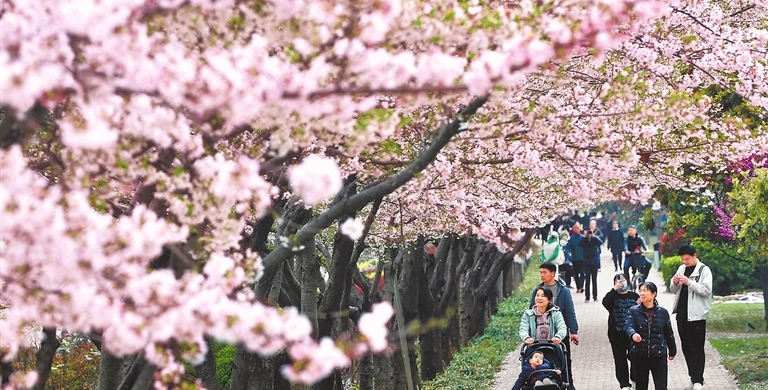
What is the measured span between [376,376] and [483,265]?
9.10 meters

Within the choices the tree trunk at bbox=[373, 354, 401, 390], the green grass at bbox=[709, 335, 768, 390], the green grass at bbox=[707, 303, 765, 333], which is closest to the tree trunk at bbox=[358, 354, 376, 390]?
the tree trunk at bbox=[373, 354, 401, 390]

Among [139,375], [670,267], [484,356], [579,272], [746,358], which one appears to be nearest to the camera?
[139,375]

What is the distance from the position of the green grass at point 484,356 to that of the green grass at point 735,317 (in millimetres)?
4055

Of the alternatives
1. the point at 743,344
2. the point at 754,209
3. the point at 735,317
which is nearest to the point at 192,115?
the point at 754,209

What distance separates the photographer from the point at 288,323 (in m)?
3.97

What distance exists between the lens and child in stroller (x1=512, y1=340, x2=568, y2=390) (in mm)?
10758

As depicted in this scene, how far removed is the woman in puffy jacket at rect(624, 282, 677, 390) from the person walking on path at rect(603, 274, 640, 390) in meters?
0.79

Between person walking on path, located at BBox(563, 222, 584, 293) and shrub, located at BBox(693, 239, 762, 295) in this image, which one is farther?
shrub, located at BBox(693, 239, 762, 295)

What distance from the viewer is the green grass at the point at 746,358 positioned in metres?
13.6

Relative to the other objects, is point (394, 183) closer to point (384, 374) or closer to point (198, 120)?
point (198, 120)

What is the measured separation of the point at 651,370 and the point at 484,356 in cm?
721

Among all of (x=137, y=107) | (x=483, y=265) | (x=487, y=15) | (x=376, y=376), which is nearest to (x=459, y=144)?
(x=487, y=15)

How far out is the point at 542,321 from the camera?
1134 cm

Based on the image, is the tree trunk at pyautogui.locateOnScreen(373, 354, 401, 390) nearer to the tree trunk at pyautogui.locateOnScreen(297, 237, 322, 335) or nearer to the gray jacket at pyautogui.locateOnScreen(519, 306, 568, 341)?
the tree trunk at pyautogui.locateOnScreen(297, 237, 322, 335)
